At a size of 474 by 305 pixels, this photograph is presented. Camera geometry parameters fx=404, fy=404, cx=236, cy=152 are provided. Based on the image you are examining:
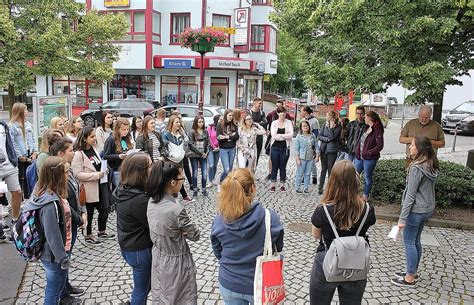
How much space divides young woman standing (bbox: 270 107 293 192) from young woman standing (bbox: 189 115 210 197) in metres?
1.50

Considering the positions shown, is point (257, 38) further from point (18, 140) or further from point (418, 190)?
point (418, 190)

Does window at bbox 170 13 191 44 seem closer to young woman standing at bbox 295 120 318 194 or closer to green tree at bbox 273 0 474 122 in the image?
young woman standing at bbox 295 120 318 194

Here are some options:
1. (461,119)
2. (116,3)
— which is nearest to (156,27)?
(116,3)

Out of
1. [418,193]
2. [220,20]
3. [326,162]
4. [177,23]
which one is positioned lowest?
[326,162]

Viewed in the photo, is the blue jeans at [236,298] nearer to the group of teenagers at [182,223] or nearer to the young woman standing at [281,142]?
the group of teenagers at [182,223]

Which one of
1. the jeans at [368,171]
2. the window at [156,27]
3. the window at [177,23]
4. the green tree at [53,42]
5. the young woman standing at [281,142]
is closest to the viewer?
the jeans at [368,171]

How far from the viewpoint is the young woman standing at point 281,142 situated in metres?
8.83

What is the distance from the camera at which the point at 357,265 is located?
10.1 ft

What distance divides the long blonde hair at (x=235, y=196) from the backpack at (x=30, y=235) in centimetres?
165

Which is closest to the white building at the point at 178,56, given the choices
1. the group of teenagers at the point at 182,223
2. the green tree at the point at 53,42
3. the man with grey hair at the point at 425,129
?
the green tree at the point at 53,42

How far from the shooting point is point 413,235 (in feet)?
15.5

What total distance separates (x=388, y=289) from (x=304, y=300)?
1.10 metres

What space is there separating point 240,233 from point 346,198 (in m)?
0.87

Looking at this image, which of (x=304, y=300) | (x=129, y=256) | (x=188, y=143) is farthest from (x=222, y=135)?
(x=129, y=256)
